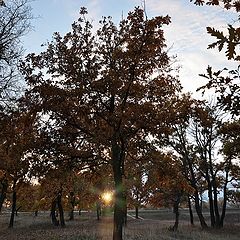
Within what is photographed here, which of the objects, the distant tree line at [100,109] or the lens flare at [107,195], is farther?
the lens flare at [107,195]

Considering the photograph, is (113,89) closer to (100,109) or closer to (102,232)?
(100,109)

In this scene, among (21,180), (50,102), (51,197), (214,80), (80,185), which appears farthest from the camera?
(80,185)

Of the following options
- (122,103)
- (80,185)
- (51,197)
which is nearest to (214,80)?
(122,103)

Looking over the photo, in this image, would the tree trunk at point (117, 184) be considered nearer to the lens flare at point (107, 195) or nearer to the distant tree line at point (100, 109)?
the distant tree line at point (100, 109)

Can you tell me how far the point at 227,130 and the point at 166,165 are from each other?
865cm

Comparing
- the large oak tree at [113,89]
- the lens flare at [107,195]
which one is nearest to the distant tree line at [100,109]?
the large oak tree at [113,89]

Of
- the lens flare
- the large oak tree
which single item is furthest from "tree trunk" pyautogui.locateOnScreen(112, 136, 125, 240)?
the lens flare

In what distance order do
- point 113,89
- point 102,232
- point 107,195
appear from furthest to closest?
point 107,195
point 102,232
point 113,89

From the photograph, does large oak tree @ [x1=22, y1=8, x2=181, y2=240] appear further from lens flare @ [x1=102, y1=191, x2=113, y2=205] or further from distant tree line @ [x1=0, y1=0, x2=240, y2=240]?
lens flare @ [x1=102, y1=191, x2=113, y2=205]

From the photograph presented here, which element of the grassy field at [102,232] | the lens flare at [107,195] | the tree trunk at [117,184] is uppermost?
the lens flare at [107,195]

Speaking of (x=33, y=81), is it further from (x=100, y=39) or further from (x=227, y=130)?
(x=227, y=130)

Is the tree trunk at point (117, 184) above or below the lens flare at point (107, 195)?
below

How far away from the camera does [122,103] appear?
15008mm

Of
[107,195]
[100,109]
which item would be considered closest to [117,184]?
[100,109]
